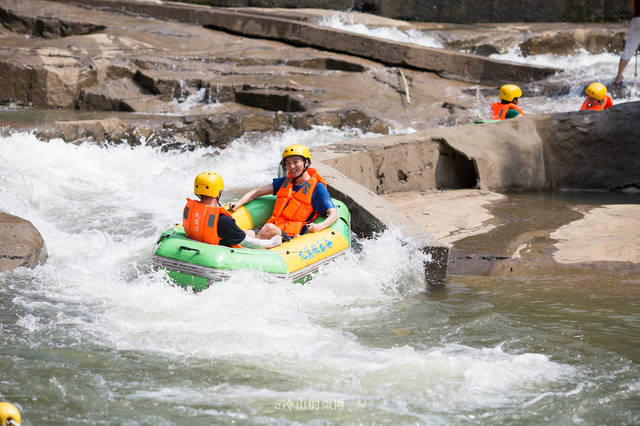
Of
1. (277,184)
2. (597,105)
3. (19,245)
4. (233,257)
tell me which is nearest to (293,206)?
(277,184)

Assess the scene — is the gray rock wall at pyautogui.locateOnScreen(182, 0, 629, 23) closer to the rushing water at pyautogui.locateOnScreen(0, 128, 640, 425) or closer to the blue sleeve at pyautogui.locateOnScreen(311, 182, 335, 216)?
the rushing water at pyautogui.locateOnScreen(0, 128, 640, 425)

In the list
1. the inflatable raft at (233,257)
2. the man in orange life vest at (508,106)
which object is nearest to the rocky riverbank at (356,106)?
the inflatable raft at (233,257)

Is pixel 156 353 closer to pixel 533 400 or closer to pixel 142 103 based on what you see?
pixel 533 400

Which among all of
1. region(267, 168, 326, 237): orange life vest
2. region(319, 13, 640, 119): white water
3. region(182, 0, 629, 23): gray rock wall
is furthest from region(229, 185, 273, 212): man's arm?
region(182, 0, 629, 23): gray rock wall

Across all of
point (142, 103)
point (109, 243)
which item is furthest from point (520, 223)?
point (142, 103)

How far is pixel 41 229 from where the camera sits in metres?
7.59

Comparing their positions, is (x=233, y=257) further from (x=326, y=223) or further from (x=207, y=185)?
(x=326, y=223)

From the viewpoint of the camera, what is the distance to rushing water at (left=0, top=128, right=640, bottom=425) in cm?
402

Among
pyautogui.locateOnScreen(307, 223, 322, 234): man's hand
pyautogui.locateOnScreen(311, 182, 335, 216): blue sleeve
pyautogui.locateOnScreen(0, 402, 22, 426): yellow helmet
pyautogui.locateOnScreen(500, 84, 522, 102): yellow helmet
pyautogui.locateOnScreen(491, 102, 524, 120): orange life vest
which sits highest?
pyautogui.locateOnScreen(500, 84, 522, 102): yellow helmet

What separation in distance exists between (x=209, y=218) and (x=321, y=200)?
106cm

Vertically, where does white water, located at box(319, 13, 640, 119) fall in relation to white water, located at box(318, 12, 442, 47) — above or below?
below

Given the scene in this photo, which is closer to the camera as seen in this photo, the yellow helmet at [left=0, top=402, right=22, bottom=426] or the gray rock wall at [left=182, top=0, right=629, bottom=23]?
the yellow helmet at [left=0, top=402, right=22, bottom=426]

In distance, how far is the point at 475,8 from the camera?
1831 cm

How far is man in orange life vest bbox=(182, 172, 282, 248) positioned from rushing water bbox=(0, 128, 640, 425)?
0.41m
